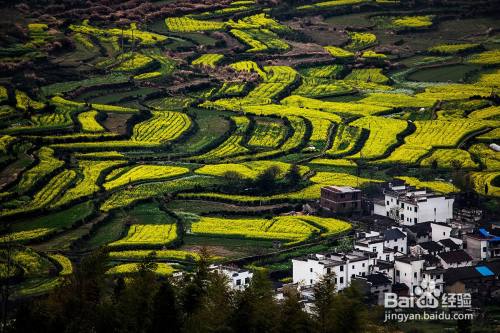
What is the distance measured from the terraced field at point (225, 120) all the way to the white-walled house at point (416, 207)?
3.83 metres

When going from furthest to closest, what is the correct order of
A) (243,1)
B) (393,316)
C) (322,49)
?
(243,1)
(322,49)
(393,316)

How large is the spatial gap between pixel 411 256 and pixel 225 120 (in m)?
36.5

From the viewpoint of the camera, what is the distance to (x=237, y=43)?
118 metres

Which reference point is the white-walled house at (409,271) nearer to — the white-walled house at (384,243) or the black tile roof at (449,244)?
the white-walled house at (384,243)

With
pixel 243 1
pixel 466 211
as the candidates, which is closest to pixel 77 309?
pixel 466 211

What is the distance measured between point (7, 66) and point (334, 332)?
66.4 meters

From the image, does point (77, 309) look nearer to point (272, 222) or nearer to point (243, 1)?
point (272, 222)

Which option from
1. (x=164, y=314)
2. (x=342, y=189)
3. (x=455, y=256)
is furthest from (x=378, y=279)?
(x=164, y=314)

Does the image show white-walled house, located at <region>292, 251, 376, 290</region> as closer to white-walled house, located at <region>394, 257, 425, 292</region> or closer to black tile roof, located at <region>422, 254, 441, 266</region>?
white-walled house, located at <region>394, 257, 425, 292</region>

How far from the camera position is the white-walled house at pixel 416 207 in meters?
67.5

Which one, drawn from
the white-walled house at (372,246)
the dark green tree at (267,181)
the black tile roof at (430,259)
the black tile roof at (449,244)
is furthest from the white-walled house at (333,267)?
the dark green tree at (267,181)

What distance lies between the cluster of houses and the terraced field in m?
4.12

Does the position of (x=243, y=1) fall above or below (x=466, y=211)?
above

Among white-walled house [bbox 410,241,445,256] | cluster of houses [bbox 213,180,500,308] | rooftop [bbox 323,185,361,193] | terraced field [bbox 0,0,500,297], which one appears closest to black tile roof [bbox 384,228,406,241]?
cluster of houses [bbox 213,180,500,308]
